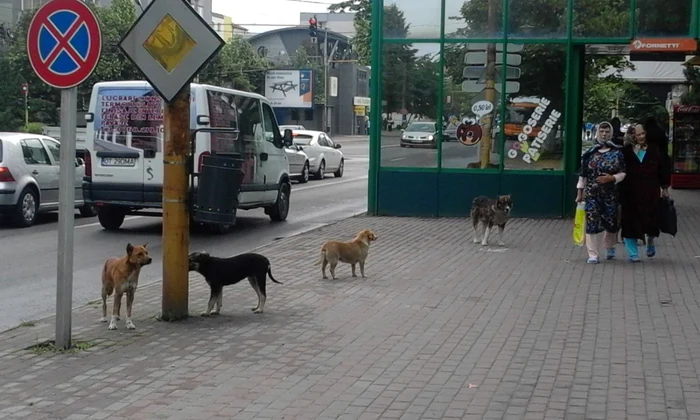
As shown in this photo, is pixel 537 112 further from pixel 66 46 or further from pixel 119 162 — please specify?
pixel 66 46

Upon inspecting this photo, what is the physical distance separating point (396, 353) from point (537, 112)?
38.1 ft

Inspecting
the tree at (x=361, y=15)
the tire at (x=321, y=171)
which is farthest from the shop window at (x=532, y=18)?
the tree at (x=361, y=15)

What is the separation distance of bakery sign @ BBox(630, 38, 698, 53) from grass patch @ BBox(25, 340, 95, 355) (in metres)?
12.6

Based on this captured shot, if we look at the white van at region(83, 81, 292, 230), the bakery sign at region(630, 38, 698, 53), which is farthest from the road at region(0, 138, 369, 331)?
the bakery sign at region(630, 38, 698, 53)

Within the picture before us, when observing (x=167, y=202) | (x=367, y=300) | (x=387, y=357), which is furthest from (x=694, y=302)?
(x=167, y=202)

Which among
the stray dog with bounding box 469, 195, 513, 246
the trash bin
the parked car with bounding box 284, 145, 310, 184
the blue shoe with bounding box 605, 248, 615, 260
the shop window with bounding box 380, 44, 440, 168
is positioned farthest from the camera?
the parked car with bounding box 284, 145, 310, 184

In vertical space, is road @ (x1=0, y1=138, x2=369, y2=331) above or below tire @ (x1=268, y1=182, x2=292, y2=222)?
below

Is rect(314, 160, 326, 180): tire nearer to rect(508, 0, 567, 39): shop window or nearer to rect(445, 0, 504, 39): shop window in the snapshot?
rect(445, 0, 504, 39): shop window

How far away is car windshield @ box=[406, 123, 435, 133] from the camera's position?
19.3 meters

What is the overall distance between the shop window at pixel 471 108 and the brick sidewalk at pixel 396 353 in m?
6.52

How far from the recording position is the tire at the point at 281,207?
758 inches

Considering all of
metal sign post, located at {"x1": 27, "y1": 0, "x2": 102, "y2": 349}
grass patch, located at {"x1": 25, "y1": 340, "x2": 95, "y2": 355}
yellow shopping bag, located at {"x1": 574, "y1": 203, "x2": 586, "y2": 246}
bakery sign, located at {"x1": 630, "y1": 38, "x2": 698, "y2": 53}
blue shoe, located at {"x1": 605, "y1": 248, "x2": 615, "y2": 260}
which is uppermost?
bakery sign, located at {"x1": 630, "y1": 38, "x2": 698, "y2": 53}

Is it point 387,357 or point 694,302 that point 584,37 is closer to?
point 694,302

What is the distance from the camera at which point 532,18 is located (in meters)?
18.7
